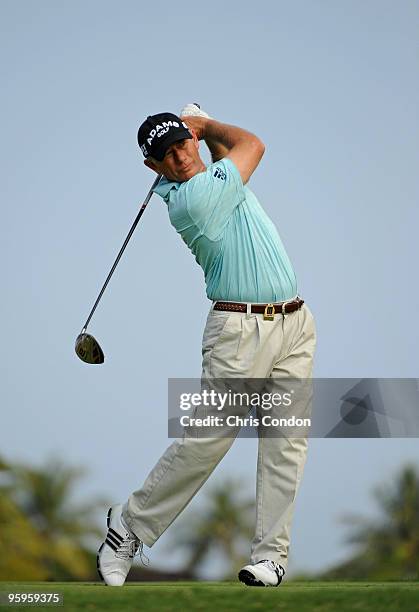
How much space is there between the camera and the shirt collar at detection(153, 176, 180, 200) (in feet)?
11.6

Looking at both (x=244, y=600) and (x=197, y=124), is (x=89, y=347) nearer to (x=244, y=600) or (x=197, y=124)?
(x=197, y=124)

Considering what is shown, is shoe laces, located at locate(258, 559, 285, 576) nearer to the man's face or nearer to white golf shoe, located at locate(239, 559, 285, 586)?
white golf shoe, located at locate(239, 559, 285, 586)

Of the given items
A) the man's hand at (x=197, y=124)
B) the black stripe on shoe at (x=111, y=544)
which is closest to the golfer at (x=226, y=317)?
the black stripe on shoe at (x=111, y=544)

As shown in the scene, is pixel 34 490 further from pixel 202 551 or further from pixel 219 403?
pixel 219 403

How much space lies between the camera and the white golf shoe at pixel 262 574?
3.46 m

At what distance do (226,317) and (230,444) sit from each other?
1.49 ft

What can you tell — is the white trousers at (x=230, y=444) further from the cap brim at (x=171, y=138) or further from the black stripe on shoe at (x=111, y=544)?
the cap brim at (x=171, y=138)

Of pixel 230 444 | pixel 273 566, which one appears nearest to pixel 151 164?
pixel 230 444

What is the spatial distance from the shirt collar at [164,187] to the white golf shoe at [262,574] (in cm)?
136

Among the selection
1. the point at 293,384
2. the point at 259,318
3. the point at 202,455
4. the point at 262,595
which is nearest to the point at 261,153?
the point at 259,318

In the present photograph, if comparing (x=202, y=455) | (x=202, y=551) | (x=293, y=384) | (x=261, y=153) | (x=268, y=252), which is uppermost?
(x=261, y=153)

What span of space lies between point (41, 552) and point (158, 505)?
4708 millimetres

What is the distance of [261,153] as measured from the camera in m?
3.54

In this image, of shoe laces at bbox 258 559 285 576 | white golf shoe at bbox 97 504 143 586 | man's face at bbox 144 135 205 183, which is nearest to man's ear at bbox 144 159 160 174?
man's face at bbox 144 135 205 183
